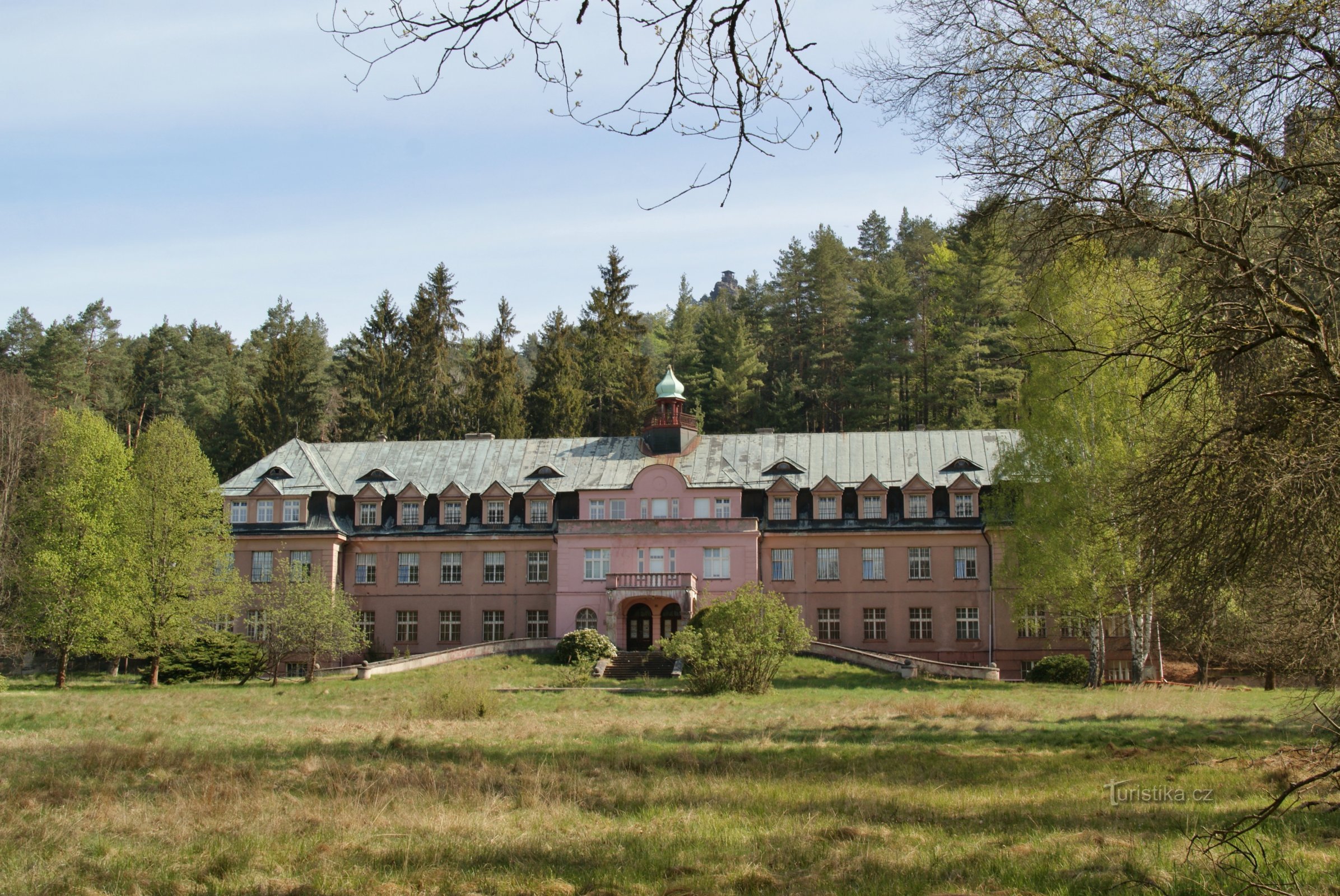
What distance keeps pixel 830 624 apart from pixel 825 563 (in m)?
2.30

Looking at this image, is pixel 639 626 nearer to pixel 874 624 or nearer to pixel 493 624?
pixel 493 624

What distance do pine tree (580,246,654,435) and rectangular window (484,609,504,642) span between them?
59.6 feet

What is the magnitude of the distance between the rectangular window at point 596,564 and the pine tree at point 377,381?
2014 cm

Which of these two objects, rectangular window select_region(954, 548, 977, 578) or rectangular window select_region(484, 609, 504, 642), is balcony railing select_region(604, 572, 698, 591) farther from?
rectangular window select_region(954, 548, 977, 578)

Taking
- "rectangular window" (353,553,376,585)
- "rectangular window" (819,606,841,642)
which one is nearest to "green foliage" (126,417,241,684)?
"rectangular window" (353,553,376,585)

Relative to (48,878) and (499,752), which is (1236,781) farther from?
(48,878)

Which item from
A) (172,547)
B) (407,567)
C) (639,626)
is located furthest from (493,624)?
(172,547)

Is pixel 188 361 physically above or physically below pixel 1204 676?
above

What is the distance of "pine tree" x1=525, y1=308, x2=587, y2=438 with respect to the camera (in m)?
61.4

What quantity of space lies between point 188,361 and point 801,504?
4281cm

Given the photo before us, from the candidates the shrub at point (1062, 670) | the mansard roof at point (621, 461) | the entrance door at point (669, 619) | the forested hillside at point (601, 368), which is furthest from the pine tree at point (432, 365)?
the shrub at point (1062, 670)

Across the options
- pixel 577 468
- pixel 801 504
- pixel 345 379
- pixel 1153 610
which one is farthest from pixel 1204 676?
pixel 345 379

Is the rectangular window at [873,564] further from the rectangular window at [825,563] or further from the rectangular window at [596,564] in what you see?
the rectangular window at [596,564]

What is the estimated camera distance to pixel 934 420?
6319 cm
